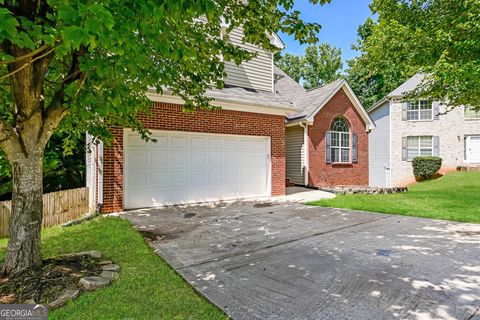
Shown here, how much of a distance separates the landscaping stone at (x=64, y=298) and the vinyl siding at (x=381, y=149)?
21.5 m

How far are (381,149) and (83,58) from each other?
74.7 ft

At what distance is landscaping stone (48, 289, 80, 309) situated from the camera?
289 centimetres

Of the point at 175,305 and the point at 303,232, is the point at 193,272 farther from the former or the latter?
the point at 303,232

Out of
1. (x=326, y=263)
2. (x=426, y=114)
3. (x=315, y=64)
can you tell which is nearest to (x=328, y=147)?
(x=426, y=114)

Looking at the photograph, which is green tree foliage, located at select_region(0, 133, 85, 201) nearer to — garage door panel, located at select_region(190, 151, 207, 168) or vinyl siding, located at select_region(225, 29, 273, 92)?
garage door panel, located at select_region(190, 151, 207, 168)

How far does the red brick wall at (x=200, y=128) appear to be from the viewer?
7723mm

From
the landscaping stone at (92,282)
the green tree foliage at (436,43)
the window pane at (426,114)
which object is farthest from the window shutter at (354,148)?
the landscaping stone at (92,282)

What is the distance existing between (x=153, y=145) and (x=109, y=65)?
5.76 metres

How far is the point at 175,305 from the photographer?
2.91 m

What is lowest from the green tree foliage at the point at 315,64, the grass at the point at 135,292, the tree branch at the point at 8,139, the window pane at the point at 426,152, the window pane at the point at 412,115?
the grass at the point at 135,292

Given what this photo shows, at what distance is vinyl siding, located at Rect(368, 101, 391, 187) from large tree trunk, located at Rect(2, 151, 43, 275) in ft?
70.9

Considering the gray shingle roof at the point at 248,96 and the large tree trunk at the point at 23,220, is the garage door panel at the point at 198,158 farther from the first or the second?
the large tree trunk at the point at 23,220

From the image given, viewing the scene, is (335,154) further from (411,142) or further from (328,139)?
(411,142)

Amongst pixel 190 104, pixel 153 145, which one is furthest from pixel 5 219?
pixel 190 104
